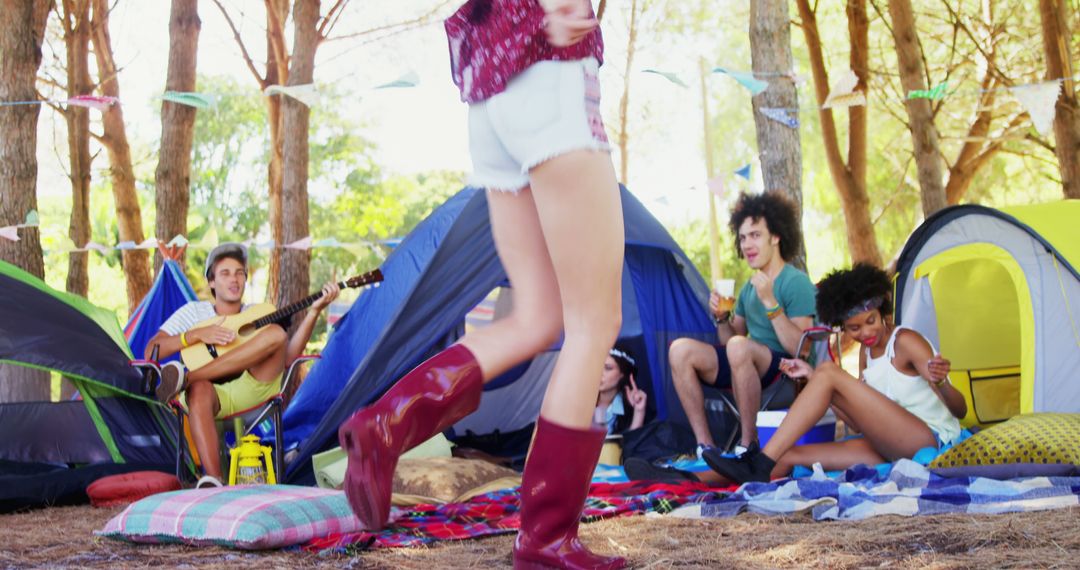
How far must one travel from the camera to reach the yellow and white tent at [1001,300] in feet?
13.9

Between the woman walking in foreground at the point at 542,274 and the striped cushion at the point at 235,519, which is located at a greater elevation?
the woman walking in foreground at the point at 542,274

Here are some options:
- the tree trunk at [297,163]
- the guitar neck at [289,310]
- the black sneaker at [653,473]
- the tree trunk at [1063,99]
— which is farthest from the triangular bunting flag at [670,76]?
the tree trunk at [1063,99]

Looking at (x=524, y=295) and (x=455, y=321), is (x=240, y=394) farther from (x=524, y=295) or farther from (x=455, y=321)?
(x=524, y=295)

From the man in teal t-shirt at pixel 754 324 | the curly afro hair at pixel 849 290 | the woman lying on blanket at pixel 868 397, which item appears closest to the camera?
the woman lying on blanket at pixel 868 397

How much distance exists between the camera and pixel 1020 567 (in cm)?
201

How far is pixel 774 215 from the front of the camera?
187 inches

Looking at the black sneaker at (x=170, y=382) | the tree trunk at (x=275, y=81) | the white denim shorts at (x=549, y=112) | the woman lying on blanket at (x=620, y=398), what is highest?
the tree trunk at (x=275, y=81)

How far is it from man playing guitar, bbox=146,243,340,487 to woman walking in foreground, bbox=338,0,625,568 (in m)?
2.45

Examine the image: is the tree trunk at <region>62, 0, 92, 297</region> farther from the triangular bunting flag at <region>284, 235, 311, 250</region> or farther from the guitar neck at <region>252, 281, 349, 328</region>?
the guitar neck at <region>252, 281, 349, 328</region>

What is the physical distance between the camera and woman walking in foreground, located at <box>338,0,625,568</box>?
1.78 metres

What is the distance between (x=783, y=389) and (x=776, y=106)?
71.4 inches

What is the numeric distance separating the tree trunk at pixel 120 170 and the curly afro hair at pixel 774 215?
17.6 feet

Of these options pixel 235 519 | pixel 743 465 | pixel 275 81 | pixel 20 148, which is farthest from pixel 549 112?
pixel 275 81

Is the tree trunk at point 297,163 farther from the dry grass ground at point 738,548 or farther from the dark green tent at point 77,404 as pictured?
the dry grass ground at point 738,548
